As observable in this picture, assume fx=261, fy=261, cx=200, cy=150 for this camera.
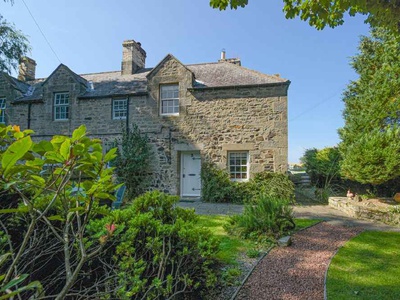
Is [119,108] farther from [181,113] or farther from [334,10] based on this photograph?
[334,10]

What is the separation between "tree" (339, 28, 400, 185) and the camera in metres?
8.94

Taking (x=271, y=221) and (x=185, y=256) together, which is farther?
(x=271, y=221)

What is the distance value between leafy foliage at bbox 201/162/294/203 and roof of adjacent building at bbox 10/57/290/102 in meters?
4.14

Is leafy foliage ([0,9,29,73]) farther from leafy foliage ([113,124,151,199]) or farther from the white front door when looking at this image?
the white front door

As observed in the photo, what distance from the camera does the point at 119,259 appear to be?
3.36 metres

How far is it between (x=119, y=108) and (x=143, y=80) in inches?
84.4

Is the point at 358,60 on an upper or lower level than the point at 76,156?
upper

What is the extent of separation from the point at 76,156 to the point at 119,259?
2339 mm

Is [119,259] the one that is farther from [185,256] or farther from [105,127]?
[105,127]

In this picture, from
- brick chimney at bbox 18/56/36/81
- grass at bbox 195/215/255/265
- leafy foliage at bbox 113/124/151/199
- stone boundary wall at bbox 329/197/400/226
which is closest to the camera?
grass at bbox 195/215/255/265

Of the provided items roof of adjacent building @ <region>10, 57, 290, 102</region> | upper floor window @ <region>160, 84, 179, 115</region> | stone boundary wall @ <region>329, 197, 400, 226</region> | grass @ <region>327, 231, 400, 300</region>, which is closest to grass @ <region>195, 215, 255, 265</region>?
grass @ <region>327, 231, 400, 300</region>

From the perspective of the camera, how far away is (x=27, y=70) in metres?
18.4

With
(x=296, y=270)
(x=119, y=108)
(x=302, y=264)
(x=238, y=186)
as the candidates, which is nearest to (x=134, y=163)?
(x=119, y=108)

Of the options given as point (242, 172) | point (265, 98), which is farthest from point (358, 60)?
point (242, 172)
